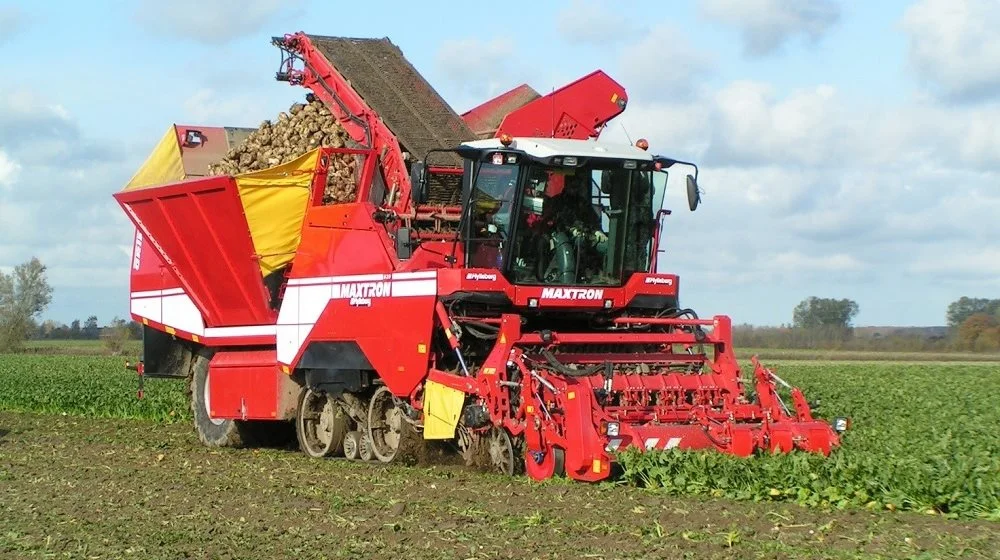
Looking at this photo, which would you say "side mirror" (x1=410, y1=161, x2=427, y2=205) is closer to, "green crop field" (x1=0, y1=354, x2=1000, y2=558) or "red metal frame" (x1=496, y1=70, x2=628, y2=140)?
"red metal frame" (x1=496, y1=70, x2=628, y2=140)

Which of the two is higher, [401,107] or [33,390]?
[401,107]

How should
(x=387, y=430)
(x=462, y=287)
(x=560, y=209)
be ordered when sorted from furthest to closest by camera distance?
(x=387, y=430) → (x=560, y=209) → (x=462, y=287)

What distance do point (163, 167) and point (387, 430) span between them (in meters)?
4.75

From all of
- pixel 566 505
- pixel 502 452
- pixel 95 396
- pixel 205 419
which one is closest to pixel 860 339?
pixel 95 396

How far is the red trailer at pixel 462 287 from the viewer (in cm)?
1041

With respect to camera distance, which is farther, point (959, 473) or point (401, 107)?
point (401, 107)

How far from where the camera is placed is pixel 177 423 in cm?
1916

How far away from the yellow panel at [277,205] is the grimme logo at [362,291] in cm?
104

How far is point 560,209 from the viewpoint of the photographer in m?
11.2

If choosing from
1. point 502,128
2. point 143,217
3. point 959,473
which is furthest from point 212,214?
point 959,473

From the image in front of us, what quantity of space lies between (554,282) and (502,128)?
1916 mm

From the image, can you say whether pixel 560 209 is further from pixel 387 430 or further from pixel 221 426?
pixel 221 426

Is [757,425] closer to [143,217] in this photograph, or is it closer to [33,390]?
[143,217]

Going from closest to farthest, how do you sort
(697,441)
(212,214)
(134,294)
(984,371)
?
(697,441), (212,214), (134,294), (984,371)
